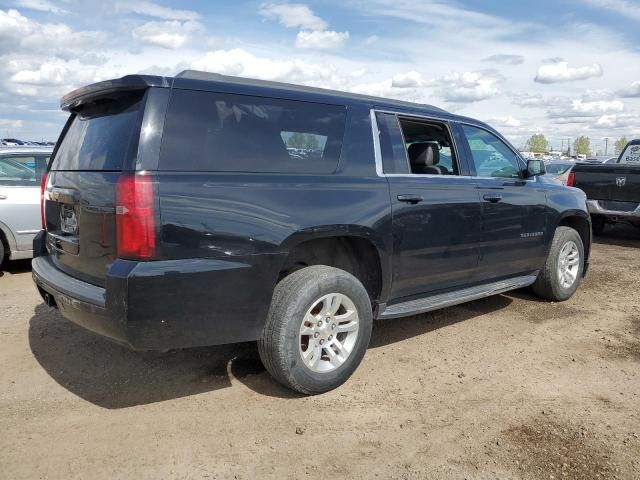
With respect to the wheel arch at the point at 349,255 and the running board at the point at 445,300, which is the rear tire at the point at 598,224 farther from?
the wheel arch at the point at 349,255

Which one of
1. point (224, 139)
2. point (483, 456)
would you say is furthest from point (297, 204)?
point (483, 456)

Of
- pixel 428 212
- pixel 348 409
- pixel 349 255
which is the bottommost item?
pixel 348 409

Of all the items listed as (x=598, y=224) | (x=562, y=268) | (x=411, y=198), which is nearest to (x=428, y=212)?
(x=411, y=198)

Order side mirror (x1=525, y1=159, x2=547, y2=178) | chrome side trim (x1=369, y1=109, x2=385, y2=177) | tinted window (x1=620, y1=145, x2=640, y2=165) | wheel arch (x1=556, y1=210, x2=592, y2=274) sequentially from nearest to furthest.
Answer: chrome side trim (x1=369, y1=109, x2=385, y2=177), side mirror (x1=525, y1=159, x2=547, y2=178), wheel arch (x1=556, y1=210, x2=592, y2=274), tinted window (x1=620, y1=145, x2=640, y2=165)

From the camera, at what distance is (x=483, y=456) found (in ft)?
9.45

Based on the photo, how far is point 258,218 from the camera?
10.2ft

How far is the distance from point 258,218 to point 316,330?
2.83ft

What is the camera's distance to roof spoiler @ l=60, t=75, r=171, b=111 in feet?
9.76

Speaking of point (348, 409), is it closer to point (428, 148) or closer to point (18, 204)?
point (428, 148)

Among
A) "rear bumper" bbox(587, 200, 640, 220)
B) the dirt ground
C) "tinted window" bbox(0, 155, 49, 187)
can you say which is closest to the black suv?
the dirt ground

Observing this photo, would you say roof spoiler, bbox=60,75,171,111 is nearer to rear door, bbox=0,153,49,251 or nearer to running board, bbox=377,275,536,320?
running board, bbox=377,275,536,320

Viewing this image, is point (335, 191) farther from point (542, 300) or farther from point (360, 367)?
point (542, 300)

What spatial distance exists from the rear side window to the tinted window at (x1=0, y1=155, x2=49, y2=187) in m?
4.70

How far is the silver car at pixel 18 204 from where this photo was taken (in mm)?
6598
